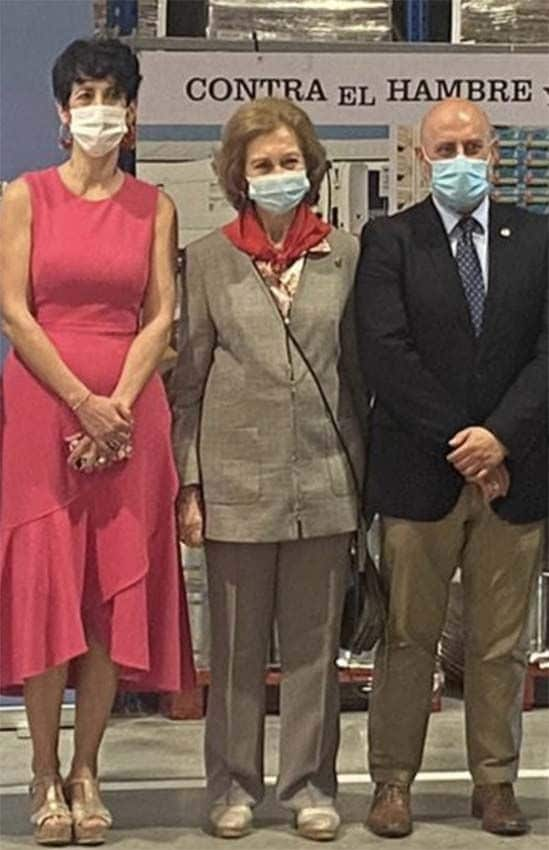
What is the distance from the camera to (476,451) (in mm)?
3445

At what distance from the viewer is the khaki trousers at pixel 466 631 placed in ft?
11.7

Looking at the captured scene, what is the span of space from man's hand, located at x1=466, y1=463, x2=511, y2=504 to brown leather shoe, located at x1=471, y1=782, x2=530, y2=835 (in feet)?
1.99

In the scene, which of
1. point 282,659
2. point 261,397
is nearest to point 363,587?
point 282,659

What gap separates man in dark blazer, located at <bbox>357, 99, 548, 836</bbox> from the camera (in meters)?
3.48

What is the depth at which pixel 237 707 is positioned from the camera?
Result: 141 inches

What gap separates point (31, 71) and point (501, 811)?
2.15 metres

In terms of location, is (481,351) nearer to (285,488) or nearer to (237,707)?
(285,488)

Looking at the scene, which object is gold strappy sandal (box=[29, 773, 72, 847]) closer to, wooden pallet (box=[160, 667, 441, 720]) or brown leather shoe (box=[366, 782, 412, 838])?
brown leather shoe (box=[366, 782, 412, 838])

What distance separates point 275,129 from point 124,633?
1.03 metres

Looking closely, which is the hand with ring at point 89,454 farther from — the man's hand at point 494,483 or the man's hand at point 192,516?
the man's hand at point 494,483

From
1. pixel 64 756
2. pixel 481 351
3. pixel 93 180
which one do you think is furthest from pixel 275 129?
pixel 64 756

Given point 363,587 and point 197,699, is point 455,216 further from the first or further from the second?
point 197,699

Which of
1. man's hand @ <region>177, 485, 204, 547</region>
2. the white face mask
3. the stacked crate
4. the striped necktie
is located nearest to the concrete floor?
man's hand @ <region>177, 485, 204, 547</region>

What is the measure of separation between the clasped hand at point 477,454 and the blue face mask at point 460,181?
0.45 metres
